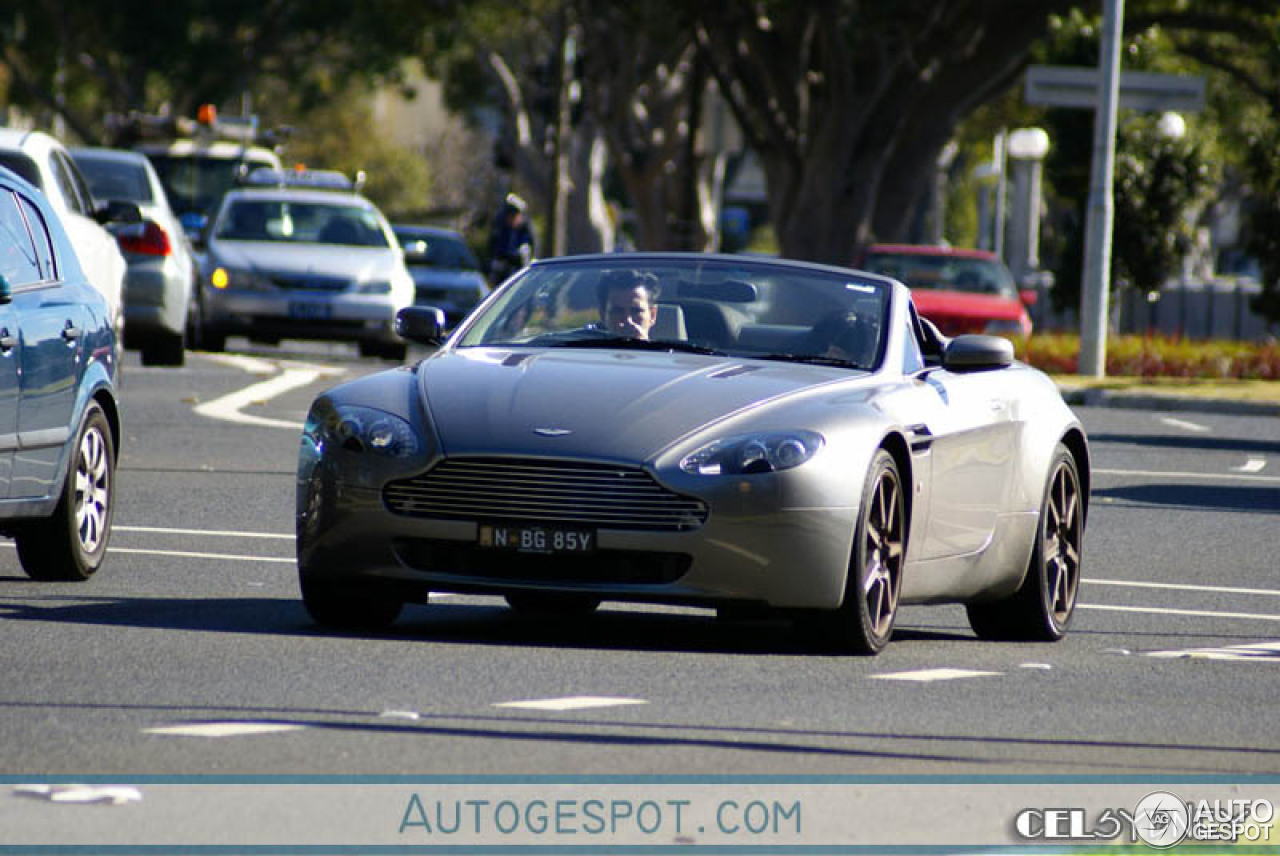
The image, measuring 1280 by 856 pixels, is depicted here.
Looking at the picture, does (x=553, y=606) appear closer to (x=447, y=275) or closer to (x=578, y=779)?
(x=578, y=779)

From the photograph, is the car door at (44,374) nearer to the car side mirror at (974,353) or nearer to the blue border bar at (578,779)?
the car side mirror at (974,353)

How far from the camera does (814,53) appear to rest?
42969 millimetres

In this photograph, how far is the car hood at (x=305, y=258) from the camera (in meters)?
27.6

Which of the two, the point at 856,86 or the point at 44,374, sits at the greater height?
the point at 44,374

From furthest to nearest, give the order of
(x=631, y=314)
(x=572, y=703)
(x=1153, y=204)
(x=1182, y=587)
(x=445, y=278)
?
(x=1153, y=204) < (x=445, y=278) < (x=1182, y=587) < (x=631, y=314) < (x=572, y=703)

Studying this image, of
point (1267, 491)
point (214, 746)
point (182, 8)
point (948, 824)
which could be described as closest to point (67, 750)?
point (214, 746)

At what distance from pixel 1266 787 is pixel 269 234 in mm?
22708

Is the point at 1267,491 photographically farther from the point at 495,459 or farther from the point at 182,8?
the point at 182,8

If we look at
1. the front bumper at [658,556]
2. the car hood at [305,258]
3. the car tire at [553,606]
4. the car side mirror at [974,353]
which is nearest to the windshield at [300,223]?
the car hood at [305,258]

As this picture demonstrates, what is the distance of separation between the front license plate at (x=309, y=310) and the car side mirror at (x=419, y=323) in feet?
56.4

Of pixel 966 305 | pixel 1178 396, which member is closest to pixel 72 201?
pixel 1178 396

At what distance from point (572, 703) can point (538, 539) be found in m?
1.18

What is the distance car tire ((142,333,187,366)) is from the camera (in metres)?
24.2

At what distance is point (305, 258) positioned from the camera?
91.1 ft
